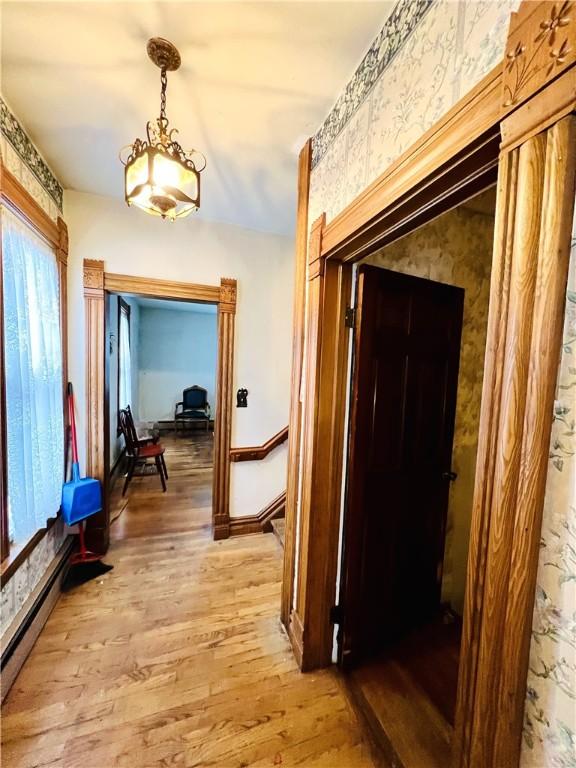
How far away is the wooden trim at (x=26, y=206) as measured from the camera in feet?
4.93

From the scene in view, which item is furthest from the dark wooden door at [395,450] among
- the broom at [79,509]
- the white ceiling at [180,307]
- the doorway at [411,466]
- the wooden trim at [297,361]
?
the white ceiling at [180,307]

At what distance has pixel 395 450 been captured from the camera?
1.65m

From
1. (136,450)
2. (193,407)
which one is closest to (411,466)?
(136,450)

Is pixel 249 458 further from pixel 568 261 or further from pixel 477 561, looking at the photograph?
pixel 568 261

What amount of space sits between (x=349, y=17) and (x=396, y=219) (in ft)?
2.31

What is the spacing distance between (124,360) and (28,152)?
135 inches

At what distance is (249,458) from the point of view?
9.47 ft

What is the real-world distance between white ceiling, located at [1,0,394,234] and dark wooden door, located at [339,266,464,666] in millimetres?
826

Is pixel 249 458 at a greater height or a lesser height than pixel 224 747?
greater

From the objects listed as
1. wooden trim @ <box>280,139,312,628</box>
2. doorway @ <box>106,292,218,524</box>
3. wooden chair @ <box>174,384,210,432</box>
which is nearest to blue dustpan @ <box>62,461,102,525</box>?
wooden trim @ <box>280,139,312,628</box>

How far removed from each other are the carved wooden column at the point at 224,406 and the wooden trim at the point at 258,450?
0.27 ft

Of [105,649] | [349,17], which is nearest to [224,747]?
[105,649]

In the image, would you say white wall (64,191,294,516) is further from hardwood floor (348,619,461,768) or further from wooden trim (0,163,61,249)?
hardwood floor (348,619,461,768)

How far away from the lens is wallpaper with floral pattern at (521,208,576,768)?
0.56 m
